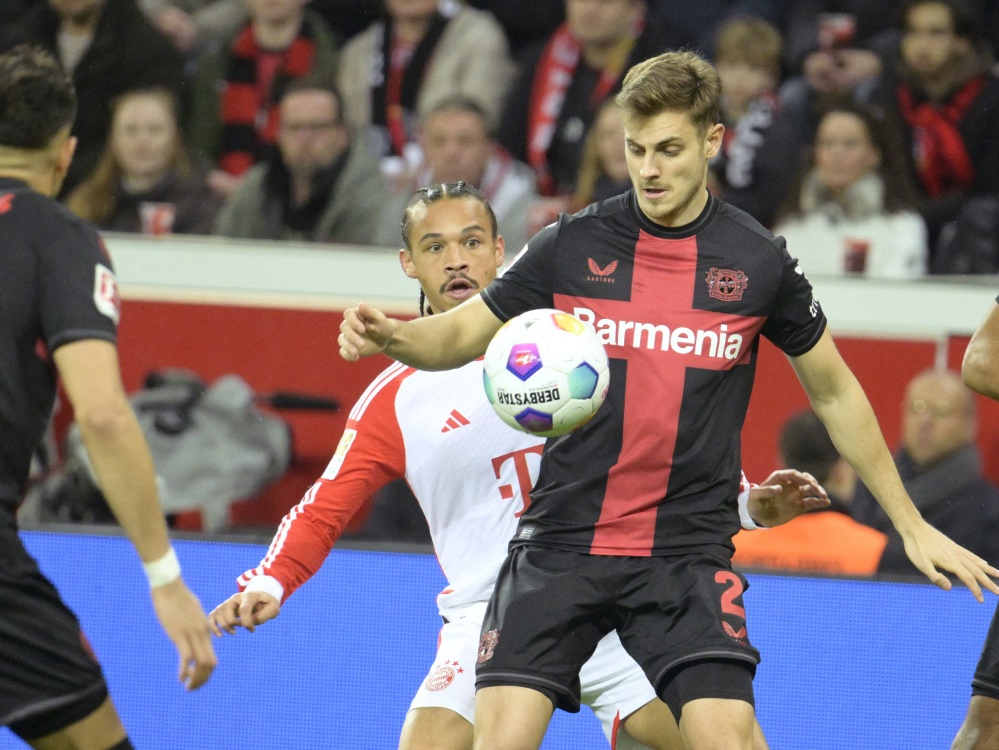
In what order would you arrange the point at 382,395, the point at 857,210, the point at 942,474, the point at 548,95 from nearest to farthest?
the point at 382,395
the point at 942,474
the point at 857,210
the point at 548,95

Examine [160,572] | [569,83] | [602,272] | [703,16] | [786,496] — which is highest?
[703,16]

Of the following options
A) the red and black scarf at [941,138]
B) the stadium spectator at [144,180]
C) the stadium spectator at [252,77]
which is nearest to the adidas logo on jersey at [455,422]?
the stadium spectator at [144,180]

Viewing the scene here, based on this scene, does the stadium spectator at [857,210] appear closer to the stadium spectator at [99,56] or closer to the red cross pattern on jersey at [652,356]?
the stadium spectator at [99,56]

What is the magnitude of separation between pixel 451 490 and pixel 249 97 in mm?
Result: 4386

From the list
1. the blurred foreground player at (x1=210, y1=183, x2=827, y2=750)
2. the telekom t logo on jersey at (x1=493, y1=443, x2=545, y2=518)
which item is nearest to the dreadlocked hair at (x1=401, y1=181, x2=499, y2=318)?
the blurred foreground player at (x1=210, y1=183, x2=827, y2=750)

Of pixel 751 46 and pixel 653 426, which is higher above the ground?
pixel 751 46

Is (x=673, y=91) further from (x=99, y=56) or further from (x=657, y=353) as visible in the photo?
(x=99, y=56)

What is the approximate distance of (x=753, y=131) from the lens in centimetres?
725

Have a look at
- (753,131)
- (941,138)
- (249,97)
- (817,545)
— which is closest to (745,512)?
(817,545)

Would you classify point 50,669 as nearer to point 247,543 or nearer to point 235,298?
point 247,543

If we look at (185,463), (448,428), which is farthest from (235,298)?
(448,428)

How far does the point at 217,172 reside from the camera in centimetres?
778

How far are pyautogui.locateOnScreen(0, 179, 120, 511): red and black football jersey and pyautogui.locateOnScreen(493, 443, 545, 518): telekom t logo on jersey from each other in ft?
4.47

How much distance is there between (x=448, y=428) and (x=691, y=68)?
1261 mm
